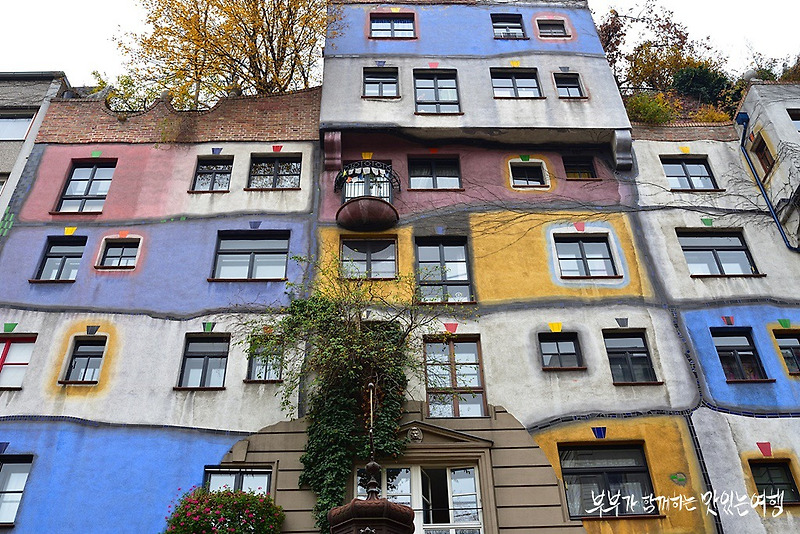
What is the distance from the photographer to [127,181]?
61.5 ft

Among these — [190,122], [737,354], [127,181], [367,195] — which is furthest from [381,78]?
[737,354]

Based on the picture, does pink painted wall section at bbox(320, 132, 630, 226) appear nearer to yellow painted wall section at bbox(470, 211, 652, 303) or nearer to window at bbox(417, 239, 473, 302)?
yellow painted wall section at bbox(470, 211, 652, 303)

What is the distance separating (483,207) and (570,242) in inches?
94.7

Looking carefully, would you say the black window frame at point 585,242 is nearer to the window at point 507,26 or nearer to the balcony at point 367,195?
the balcony at point 367,195

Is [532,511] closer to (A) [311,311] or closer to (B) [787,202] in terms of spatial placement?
(A) [311,311]

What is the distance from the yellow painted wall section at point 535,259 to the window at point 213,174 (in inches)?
269

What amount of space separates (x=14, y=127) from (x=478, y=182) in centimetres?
1345

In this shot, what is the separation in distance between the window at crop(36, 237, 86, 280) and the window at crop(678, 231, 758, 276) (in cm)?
1529

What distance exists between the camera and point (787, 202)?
703 inches

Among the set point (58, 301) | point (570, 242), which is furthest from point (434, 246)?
point (58, 301)

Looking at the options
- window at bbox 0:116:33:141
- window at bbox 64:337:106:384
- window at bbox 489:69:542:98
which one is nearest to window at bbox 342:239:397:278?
window at bbox 64:337:106:384

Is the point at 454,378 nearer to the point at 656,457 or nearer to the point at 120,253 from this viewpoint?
the point at 656,457

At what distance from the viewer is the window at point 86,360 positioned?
50.1 feet

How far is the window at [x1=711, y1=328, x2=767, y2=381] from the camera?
15594 mm
